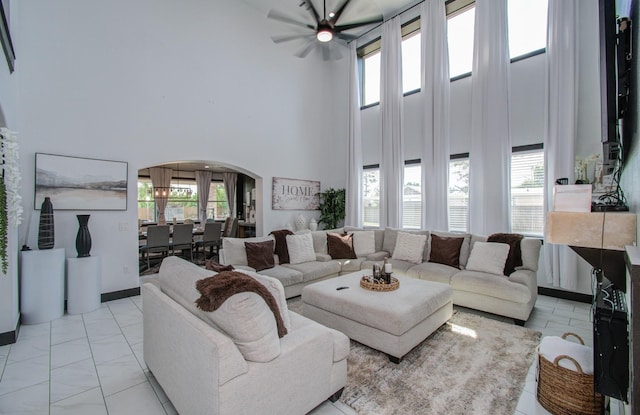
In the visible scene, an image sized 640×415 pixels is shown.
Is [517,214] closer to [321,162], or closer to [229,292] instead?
[321,162]

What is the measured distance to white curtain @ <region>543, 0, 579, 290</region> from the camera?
3.92 m

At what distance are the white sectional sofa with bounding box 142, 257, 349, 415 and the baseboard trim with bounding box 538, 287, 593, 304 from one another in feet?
13.0

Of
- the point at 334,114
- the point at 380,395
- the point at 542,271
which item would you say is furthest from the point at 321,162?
the point at 380,395

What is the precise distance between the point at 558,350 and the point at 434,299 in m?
1.07

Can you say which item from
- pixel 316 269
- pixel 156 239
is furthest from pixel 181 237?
pixel 316 269

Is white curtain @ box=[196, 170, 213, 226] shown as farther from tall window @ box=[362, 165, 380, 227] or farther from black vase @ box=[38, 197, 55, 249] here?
black vase @ box=[38, 197, 55, 249]

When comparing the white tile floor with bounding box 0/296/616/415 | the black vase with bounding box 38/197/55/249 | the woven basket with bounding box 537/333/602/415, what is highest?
the black vase with bounding box 38/197/55/249

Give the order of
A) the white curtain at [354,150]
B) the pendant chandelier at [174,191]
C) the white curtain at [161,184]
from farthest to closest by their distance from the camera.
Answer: the pendant chandelier at [174,191] → the white curtain at [161,184] → the white curtain at [354,150]

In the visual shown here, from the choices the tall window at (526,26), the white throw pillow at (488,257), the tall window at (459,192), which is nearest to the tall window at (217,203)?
the tall window at (459,192)

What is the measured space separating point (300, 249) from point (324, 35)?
10.1 feet

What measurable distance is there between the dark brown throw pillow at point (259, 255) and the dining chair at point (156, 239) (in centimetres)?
277

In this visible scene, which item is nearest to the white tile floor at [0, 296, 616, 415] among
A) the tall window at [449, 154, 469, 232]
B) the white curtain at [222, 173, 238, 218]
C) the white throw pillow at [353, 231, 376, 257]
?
the tall window at [449, 154, 469, 232]

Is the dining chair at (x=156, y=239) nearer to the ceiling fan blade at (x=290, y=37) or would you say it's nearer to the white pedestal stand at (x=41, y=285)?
the white pedestal stand at (x=41, y=285)

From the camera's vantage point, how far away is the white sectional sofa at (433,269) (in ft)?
10.8
